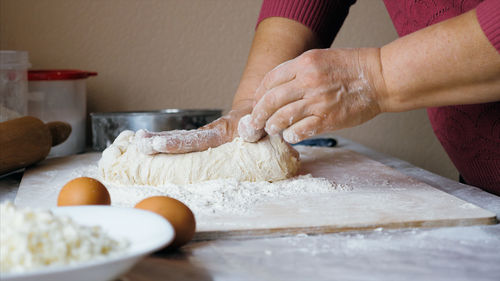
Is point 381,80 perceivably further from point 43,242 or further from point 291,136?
point 43,242

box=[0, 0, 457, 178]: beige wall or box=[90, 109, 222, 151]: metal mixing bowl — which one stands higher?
box=[0, 0, 457, 178]: beige wall

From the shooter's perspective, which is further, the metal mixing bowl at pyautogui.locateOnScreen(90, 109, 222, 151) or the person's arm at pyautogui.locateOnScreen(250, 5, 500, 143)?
the metal mixing bowl at pyautogui.locateOnScreen(90, 109, 222, 151)

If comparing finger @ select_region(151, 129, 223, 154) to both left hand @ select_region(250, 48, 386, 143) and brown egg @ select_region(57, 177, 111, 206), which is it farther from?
brown egg @ select_region(57, 177, 111, 206)

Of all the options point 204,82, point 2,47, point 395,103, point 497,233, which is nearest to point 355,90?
point 395,103

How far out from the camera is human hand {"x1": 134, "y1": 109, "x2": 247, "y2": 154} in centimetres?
141

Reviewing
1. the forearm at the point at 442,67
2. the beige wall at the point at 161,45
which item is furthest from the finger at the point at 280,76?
the beige wall at the point at 161,45

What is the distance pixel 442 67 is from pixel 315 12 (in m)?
0.67

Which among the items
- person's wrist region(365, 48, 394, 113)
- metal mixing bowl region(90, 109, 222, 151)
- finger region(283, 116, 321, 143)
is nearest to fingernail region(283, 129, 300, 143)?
finger region(283, 116, 321, 143)

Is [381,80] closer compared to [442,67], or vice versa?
[442,67]

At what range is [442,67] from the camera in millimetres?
1040

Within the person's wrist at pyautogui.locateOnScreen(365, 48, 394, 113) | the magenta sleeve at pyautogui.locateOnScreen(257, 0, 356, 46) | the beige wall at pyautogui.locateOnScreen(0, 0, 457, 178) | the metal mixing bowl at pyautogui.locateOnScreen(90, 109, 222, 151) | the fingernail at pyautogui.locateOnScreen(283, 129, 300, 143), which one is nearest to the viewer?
the person's wrist at pyautogui.locateOnScreen(365, 48, 394, 113)

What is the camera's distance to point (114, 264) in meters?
0.60

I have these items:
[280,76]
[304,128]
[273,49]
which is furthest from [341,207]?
[273,49]

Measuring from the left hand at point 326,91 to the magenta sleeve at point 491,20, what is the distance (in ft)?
0.78
